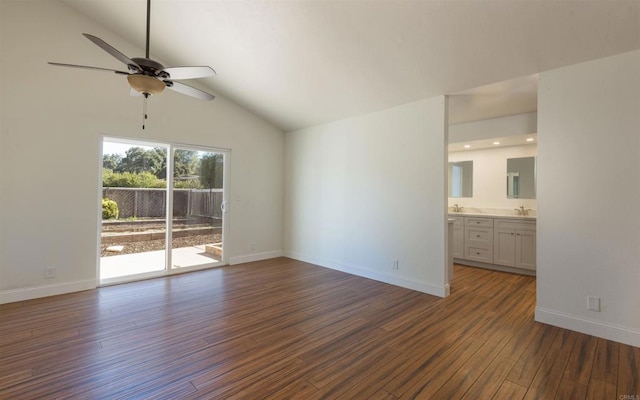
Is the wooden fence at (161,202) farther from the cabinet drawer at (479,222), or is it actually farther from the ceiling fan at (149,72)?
the cabinet drawer at (479,222)

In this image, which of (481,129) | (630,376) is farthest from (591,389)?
(481,129)

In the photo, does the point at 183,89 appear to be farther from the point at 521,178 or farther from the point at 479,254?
the point at 521,178

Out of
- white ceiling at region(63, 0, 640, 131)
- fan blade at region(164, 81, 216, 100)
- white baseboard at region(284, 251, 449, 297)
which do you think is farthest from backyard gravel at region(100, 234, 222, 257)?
fan blade at region(164, 81, 216, 100)

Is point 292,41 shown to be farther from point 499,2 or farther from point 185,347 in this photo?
point 185,347

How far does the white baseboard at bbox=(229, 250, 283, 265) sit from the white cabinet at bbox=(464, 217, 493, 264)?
3.69m

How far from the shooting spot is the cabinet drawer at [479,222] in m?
5.05

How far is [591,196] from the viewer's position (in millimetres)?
2736

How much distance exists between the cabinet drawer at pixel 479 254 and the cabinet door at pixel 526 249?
416mm

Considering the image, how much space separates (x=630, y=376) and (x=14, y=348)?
4.77 m

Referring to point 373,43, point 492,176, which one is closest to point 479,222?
point 492,176

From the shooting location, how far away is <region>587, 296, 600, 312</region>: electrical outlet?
270cm

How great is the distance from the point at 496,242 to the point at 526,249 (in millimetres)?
432

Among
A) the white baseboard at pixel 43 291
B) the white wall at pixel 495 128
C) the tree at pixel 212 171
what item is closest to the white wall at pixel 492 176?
the white wall at pixel 495 128

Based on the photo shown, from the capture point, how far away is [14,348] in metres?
2.41
